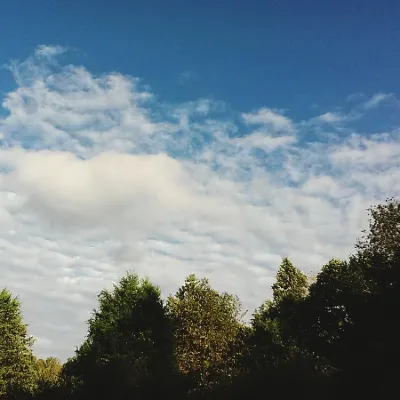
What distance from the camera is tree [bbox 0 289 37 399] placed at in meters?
54.5

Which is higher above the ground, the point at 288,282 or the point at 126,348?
the point at 288,282

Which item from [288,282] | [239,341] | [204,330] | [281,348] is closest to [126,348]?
[204,330]

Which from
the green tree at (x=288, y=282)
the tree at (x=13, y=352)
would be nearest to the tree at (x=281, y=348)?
the green tree at (x=288, y=282)

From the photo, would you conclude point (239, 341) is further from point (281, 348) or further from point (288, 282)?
point (288, 282)

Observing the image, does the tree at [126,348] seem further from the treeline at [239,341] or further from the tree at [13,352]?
the tree at [13,352]

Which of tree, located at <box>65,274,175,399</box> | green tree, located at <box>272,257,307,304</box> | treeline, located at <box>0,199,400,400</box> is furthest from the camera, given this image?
green tree, located at <box>272,257,307,304</box>

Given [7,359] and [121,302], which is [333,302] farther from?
[7,359]

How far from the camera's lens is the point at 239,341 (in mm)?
56500

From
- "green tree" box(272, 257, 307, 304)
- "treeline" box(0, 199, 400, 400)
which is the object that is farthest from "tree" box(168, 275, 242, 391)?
"green tree" box(272, 257, 307, 304)

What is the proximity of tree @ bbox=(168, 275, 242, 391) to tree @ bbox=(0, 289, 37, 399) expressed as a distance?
21.6 metres

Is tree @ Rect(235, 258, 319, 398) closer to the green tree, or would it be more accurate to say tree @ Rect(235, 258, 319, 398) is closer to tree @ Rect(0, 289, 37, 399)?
the green tree

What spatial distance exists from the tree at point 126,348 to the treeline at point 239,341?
122 mm

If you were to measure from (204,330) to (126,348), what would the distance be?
14.1 m

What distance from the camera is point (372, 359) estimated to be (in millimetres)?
21672
